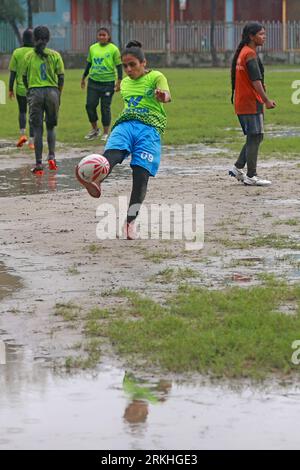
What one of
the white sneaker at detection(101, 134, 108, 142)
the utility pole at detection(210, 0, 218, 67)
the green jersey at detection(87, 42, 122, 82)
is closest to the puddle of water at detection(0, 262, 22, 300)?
the white sneaker at detection(101, 134, 108, 142)

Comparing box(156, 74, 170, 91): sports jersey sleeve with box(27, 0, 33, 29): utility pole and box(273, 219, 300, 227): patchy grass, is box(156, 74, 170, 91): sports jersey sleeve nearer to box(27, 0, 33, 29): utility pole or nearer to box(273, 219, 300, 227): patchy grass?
box(273, 219, 300, 227): patchy grass

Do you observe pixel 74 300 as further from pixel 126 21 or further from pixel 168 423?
pixel 126 21

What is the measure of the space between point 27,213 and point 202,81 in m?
28.0

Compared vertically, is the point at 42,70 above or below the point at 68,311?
above

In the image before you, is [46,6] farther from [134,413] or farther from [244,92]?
[134,413]

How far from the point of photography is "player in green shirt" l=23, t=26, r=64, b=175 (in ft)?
53.3

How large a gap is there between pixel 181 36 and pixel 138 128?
4737 centimetres

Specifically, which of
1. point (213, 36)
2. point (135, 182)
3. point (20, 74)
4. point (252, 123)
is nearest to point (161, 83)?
point (135, 182)

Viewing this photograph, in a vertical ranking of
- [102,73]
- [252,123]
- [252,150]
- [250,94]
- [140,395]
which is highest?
[250,94]

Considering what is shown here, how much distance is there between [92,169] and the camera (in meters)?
10.8

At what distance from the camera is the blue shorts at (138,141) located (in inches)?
442

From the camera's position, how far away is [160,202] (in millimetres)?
13539

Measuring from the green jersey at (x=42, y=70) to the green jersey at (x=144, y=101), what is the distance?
5.01m

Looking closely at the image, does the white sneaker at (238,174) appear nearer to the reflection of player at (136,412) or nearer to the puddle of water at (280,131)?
the puddle of water at (280,131)
